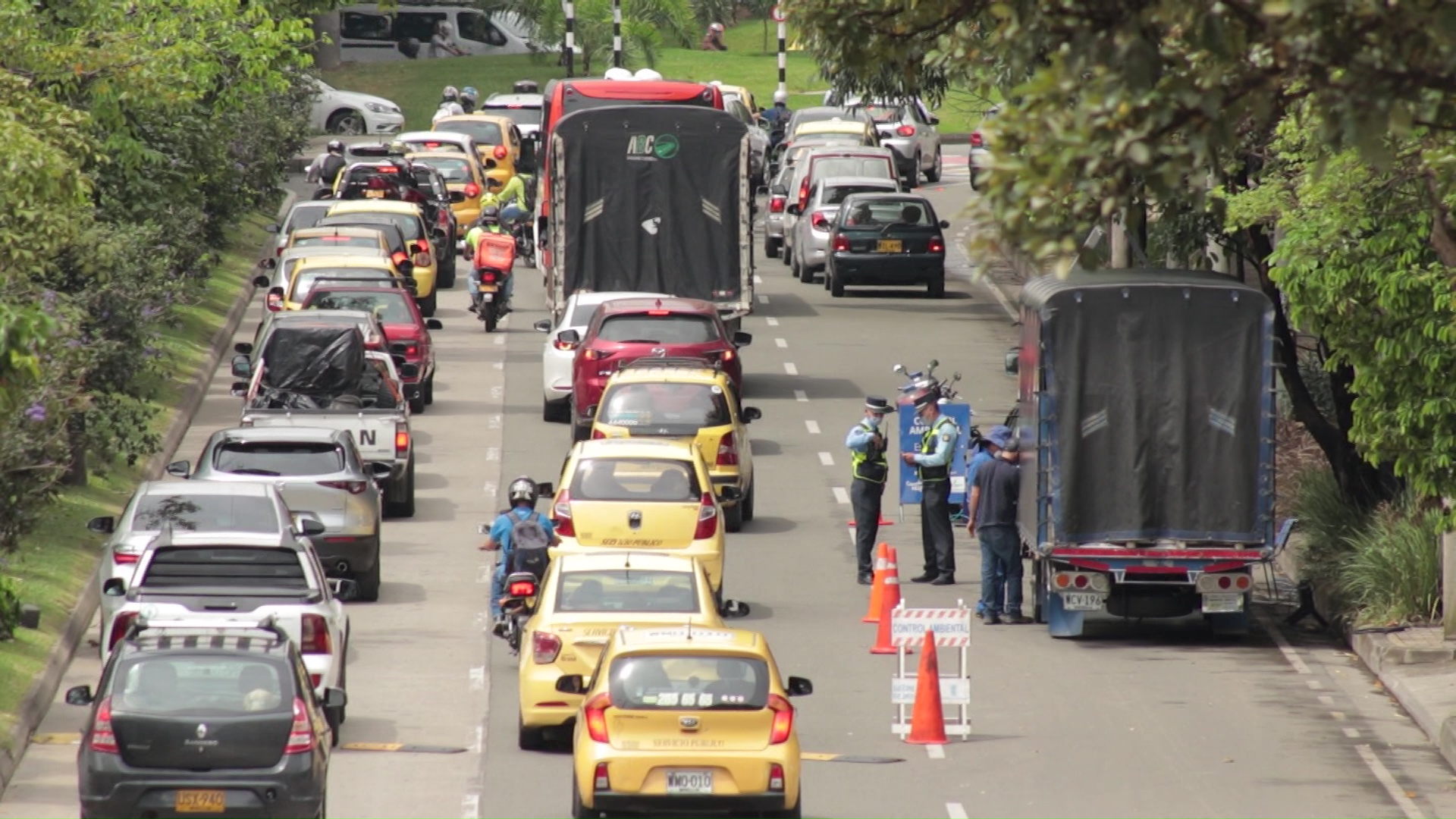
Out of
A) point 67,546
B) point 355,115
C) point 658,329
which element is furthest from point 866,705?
point 355,115

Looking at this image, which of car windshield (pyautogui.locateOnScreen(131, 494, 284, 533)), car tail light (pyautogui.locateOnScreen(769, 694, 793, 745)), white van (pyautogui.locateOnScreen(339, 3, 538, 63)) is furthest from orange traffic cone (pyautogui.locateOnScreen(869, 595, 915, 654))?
white van (pyautogui.locateOnScreen(339, 3, 538, 63))

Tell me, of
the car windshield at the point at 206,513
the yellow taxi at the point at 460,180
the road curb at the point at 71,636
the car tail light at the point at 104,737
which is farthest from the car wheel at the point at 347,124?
the car tail light at the point at 104,737

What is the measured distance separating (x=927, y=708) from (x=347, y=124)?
46248mm

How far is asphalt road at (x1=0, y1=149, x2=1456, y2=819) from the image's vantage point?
55.3 ft

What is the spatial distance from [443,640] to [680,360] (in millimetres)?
6693

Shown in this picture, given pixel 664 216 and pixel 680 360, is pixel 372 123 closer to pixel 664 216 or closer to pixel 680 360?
pixel 664 216

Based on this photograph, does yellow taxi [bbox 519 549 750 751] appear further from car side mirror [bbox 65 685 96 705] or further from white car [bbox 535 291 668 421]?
white car [bbox 535 291 668 421]

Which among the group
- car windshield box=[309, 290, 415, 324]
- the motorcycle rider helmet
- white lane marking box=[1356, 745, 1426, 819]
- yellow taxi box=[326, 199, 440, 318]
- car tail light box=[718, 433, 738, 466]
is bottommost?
white lane marking box=[1356, 745, 1426, 819]

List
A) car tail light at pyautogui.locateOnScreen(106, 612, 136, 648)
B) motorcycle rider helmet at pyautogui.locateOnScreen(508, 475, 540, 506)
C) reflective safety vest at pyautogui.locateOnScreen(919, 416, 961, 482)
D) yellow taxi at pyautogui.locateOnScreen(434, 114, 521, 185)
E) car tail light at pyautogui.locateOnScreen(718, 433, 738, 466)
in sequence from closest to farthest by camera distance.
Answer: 1. car tail light at pyautogui.locateOnScreen(106, 612, 136, 648)
2. motorcycle rider helmet at pyautogui.locateOnScreen(508, 475, 540, 506)
3. reflective safety vest at pyautogui.locateOnScreen(919, 416, 961, 482)
4. car tail light at pyautogui.locateOnScreen(718, 433, 738, 466)
5. yellow taxi at pyautogui.locateOnScreen(434, 114, 521, 185)

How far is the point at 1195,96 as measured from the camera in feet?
31.7

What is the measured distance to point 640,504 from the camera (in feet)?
72.5

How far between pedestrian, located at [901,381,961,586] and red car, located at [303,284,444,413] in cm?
898

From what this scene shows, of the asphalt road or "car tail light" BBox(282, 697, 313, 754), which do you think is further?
the asphalt road

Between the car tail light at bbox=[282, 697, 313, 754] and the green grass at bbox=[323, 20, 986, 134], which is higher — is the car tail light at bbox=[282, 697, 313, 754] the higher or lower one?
the lower one
